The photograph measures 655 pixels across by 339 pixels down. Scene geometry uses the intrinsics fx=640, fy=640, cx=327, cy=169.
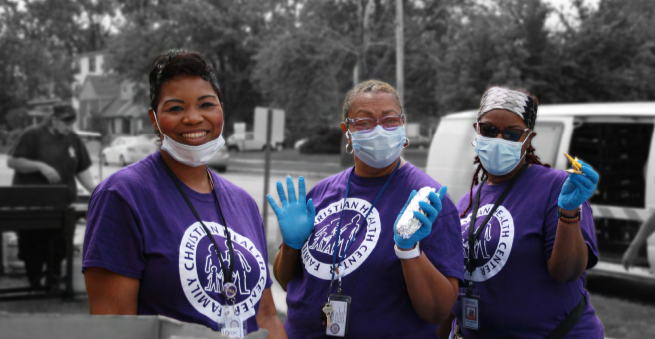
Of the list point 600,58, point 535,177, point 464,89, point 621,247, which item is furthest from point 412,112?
point 535,177

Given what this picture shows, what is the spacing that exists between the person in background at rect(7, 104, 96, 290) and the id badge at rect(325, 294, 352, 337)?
4.70 m

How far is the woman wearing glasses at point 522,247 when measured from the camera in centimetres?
248

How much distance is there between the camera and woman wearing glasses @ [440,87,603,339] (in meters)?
2.48

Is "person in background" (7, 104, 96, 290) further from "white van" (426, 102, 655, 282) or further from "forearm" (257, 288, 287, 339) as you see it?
"forearm" (257, 288, 287, 339)

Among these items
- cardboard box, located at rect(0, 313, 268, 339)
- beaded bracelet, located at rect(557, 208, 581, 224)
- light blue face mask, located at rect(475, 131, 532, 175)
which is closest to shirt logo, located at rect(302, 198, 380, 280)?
light blue face mask, located at rect(475, 131, 532, 175)

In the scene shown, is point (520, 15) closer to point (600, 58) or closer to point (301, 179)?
point (600, 58)

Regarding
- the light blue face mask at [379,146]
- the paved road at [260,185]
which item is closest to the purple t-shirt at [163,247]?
the light blue face mask at [379,146]

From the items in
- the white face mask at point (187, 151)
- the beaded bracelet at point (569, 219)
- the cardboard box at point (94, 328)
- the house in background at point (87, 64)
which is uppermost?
the house in background at point (87, 64)

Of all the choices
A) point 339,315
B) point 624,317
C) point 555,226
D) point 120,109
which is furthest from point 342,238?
point 120,109

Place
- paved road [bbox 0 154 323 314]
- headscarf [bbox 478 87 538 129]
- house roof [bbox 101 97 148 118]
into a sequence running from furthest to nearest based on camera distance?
house roof [bbox 101 97 148 118] → paved road [bbox 0 154 323 314] → headscarf [bbox 478 87 538 129]

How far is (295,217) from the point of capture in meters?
2.61

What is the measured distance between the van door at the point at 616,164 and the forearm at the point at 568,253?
18.5ft

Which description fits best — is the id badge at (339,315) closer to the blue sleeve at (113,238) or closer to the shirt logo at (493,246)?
the shirt logo at (493,246)

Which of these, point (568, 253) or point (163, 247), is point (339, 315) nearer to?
point (163, 247)
